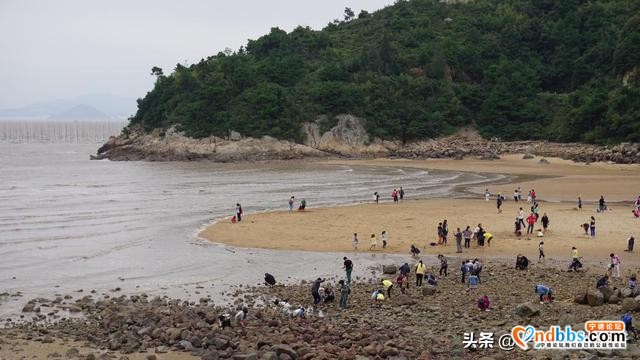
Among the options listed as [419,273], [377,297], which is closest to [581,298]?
[419,273]

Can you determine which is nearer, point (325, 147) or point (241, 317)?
point (241, 317)

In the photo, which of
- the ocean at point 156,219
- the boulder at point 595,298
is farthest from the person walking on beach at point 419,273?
the boulder at point 595,298

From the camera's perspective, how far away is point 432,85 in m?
104

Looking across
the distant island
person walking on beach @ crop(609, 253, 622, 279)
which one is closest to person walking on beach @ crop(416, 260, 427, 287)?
person walking on beach @ crop(609, 253, 622, 279)

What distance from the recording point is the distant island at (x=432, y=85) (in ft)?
309

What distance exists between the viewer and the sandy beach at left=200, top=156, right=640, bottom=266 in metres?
30.1

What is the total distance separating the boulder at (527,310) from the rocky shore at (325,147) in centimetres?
6954

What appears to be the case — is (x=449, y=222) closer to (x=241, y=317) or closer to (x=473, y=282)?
(x=473, y=282)

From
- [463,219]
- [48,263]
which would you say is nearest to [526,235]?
[463,219]

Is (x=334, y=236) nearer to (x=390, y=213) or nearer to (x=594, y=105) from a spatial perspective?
(x=390, y=213)

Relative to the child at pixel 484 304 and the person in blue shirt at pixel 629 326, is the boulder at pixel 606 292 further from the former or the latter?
the child at pixel 484 304

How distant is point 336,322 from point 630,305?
8.36 m

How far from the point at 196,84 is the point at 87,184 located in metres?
46.5

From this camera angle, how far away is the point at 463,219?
3759 centimetres
